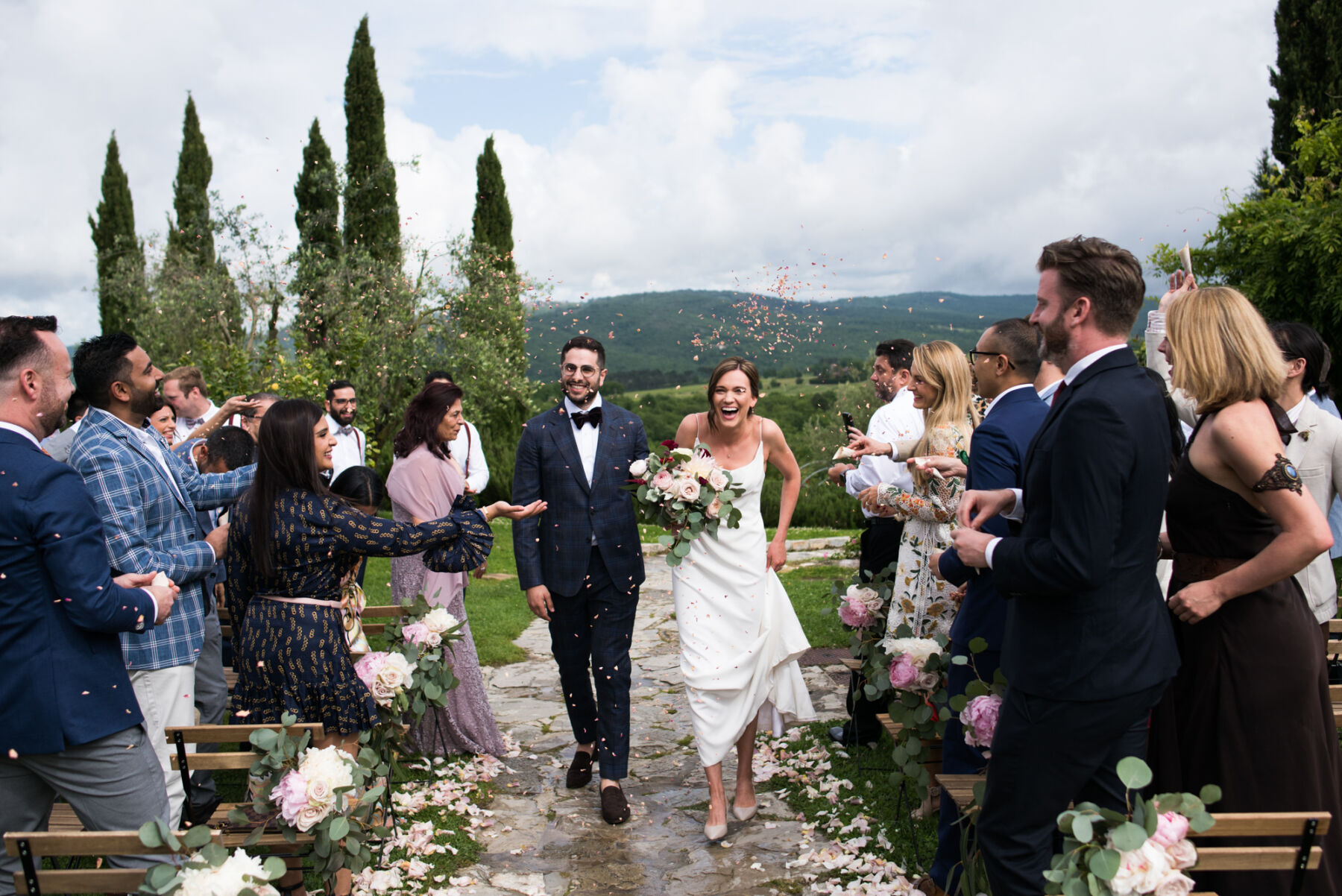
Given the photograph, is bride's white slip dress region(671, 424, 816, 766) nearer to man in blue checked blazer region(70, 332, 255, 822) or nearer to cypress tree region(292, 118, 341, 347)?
man in blue checked blazer region(70, 332, 255, 822)

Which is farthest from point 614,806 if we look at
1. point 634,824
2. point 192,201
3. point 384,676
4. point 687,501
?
point 192,201

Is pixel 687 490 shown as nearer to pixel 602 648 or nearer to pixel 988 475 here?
pixel 602 648

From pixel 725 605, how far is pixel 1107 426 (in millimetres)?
2896

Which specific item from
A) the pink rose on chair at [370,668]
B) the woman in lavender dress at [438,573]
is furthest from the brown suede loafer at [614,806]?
the pink rose on chair at [370,668]

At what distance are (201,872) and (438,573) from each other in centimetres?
347

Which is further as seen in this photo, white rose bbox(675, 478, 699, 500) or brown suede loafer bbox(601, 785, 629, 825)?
brown suede loafer bbox(601, 785, 629, 825)

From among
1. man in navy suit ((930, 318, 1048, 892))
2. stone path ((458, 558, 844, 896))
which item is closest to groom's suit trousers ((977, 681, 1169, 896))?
man in navy suit ((930, 318, 1048, 892))

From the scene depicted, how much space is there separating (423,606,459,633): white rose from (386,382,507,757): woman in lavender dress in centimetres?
75

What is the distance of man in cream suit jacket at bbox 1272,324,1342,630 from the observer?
412cm

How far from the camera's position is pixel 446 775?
5.65m

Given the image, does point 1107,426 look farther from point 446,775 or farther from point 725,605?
point 446,775

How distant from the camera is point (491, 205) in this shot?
2409 cm

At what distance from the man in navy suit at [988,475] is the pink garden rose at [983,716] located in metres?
0.23

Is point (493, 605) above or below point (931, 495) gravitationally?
below
